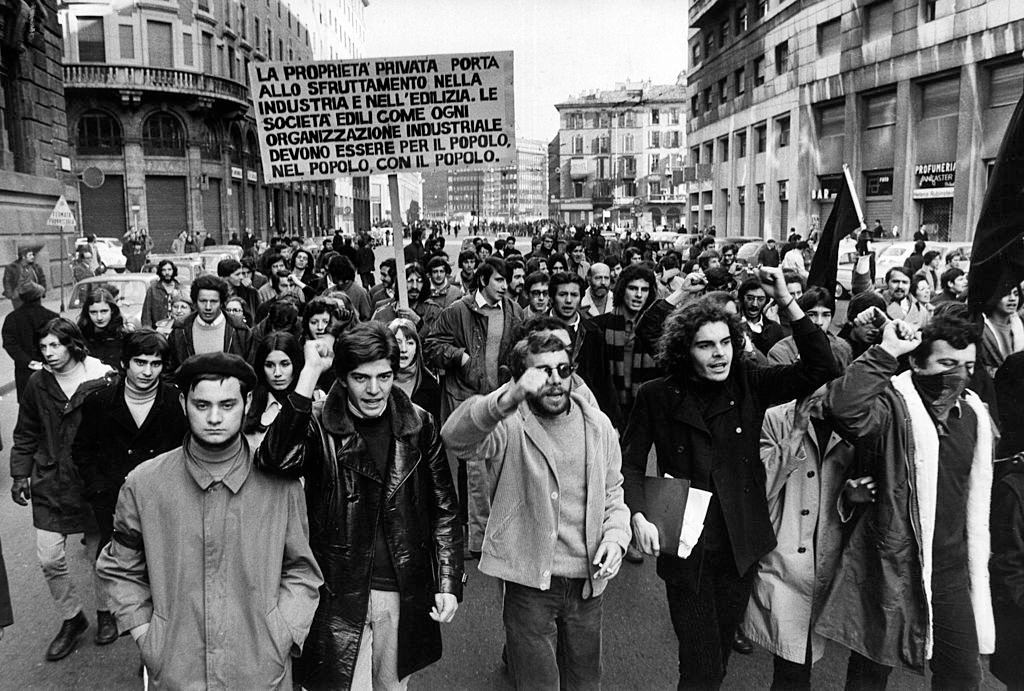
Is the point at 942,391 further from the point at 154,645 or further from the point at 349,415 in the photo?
the point at 154,645

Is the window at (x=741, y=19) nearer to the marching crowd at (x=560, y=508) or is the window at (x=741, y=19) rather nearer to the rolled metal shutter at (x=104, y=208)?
the rolled metal shutter at (x=104, y=208)

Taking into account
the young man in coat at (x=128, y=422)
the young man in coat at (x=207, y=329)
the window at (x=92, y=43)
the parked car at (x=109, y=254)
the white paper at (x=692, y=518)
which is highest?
the window at (x=92, y=43)

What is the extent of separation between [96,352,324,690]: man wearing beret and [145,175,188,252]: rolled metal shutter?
42759 mm

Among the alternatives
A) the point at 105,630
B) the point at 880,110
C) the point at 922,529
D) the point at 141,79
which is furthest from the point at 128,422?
the point at 141,79

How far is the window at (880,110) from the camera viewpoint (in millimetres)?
31594

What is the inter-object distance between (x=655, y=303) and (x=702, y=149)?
5077cm

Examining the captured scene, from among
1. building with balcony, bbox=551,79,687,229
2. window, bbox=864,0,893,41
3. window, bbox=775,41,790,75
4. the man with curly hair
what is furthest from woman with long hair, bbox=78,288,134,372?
building with balcony, bbox=551,79,687,229

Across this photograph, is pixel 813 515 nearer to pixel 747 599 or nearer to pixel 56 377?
pixel 747 599

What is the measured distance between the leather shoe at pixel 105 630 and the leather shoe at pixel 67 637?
0.08 meters

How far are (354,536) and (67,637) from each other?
7.75ft

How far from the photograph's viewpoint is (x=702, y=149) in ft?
178

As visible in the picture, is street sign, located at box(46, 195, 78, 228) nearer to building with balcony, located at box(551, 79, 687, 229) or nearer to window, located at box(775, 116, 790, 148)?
window, located at box(775, 116, 790, 148)

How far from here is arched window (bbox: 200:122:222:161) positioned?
44.6 meters

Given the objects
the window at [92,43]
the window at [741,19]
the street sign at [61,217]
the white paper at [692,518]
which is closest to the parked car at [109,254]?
the street sign at [61,217]
